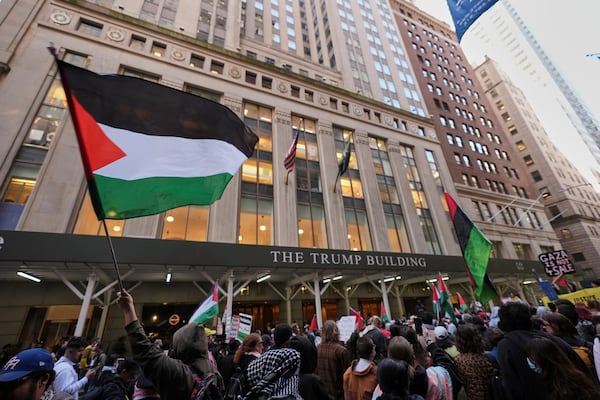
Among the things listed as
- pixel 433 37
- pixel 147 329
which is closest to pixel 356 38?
pixel 433 37

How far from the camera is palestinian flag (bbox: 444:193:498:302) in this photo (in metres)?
7.89

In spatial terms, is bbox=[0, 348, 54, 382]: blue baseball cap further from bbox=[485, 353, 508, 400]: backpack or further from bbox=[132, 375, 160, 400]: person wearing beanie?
bbox=[485, 353, 508, 400]: backpack

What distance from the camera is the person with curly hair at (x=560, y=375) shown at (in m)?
2.22

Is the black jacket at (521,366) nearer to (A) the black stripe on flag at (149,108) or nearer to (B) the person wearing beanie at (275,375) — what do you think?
(B) the person wearing beanie at (275,375)

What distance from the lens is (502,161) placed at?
39469mm

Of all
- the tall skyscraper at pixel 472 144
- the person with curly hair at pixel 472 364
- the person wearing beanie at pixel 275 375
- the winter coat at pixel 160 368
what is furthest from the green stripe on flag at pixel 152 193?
the tall skyscraper at pixel 472 144

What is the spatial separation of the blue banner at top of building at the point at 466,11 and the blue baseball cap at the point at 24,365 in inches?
547

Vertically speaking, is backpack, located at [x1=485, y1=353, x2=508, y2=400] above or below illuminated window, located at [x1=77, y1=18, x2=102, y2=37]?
below

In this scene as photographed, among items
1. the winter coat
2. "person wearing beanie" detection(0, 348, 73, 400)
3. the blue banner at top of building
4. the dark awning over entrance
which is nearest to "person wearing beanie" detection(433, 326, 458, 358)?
the winter coat

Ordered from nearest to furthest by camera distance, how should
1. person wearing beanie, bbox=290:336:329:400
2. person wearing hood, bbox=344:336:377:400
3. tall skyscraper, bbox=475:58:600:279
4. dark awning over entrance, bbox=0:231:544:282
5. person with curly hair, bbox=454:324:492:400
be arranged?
1. person wearing beanie, bbox=290:336:329:400
2. person with curly hair, bbox=454:324:492:400
3. person wearing hood, bbox=344:336:377:400
4. dark awning over entrance, bbox=0:231:544:282
5. tall skyscraper, bbox=475:58:600:279

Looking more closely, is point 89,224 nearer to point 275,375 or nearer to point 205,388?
point 205,388

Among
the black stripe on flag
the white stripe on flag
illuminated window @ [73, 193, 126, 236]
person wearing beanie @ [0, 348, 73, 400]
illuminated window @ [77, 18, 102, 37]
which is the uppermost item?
illuminated window @ [77, 18, 102, 37]

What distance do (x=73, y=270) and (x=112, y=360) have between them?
26.3 ft

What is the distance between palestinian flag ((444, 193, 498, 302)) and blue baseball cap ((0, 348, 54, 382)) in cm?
906
